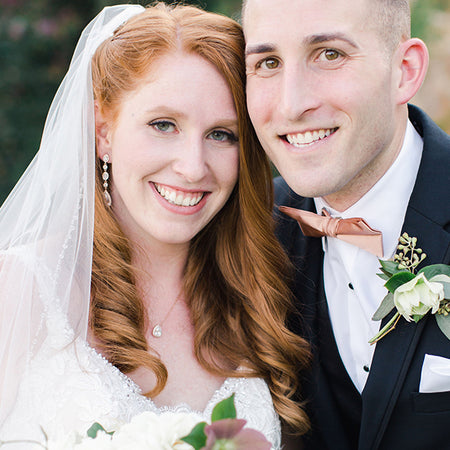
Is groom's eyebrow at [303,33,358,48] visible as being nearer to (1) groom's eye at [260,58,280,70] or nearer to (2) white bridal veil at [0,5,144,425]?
(1) groom's eye at [260,58,280,70]

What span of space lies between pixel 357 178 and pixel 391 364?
2.66 ft

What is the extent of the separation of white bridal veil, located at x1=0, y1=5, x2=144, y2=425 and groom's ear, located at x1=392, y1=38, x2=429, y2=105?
119 cm

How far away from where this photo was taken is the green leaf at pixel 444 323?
7.78 feet

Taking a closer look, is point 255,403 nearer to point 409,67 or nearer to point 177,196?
point 177,196

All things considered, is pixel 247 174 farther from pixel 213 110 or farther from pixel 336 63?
pixel 336 63

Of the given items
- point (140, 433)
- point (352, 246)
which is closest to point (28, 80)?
point (352, 246)

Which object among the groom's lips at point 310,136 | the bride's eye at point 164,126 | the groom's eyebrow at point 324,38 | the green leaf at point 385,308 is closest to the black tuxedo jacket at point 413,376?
the green leaf at point 385,308

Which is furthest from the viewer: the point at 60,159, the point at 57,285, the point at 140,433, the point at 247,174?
the point at 247,174

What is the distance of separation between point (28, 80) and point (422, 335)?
5333mm

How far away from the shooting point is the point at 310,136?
2.59 m

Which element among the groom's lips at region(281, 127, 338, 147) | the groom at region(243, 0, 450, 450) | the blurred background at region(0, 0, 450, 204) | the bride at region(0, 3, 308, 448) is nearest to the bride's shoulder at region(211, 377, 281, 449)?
the bride at region(0, 3, 308, 448)

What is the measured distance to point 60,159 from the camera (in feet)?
8.16

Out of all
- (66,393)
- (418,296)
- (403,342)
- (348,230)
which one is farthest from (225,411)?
(348,230)

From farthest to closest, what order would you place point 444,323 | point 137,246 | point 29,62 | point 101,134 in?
1. point 29,62
2. point 137,246
3. point 101,134
4. point 444,323
